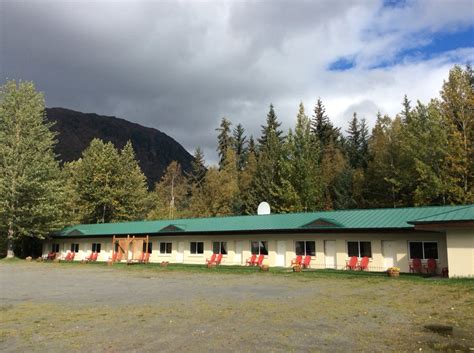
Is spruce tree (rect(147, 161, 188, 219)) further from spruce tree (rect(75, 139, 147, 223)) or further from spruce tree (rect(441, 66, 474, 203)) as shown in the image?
spruce tree (rect(441, 66, 474, 203))

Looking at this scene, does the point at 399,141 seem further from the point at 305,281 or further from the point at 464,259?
the point at 305,281

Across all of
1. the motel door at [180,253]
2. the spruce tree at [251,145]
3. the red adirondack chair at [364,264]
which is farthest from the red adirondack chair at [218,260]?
the spruce tree at [251,145]

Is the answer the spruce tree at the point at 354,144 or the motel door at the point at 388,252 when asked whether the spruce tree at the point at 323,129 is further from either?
the motel door at the point at 388,252

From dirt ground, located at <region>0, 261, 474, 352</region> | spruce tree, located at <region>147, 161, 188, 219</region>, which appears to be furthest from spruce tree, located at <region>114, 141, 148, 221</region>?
dirt ground, located at <region>0, 261, 474, 352</region>

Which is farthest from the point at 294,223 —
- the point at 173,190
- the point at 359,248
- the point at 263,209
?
the point at 173,190

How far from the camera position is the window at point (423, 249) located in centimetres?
2445

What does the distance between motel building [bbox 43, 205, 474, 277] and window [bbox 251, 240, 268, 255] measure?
0.26 feet

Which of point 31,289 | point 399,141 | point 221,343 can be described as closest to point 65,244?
point 31,289

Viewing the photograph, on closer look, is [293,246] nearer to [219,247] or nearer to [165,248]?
[219,247]

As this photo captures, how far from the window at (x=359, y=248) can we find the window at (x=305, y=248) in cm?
268

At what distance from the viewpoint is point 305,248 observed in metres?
30.0

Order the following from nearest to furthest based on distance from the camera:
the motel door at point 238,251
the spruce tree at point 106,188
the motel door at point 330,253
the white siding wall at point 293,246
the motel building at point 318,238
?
1. the motel building at point 318,238
2. the white siding wall at point 293,246
3. the motel door at point 330,253
4. the motel door at point 238,251
5. the spruce tree at point 106,188

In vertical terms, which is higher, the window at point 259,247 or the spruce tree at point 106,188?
the spruce tree at point 106,188

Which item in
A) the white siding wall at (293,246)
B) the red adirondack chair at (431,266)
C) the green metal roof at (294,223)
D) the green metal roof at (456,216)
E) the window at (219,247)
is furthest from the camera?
the window at (219,247)
